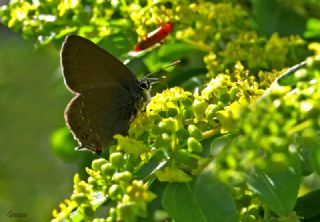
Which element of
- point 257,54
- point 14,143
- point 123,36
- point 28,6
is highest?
point 28,6

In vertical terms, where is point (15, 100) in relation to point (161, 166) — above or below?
below

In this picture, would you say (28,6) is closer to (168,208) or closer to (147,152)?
(147,152)

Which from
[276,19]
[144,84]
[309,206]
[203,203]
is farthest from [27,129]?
[203,203]

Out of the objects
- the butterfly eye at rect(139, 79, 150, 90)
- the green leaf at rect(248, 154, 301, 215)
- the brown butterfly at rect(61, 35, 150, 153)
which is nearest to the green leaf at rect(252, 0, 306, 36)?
the butterfly eye at rect(139, 79, 150, 90)

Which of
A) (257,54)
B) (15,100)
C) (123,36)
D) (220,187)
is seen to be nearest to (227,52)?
(257,54)

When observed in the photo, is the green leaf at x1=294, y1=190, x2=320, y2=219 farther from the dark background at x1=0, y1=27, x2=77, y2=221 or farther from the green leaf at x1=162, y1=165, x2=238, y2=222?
the dark background at x1=0, y1=27, x2=77, y2=221

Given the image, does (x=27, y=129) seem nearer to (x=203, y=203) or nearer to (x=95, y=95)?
(x=95, y=95)
